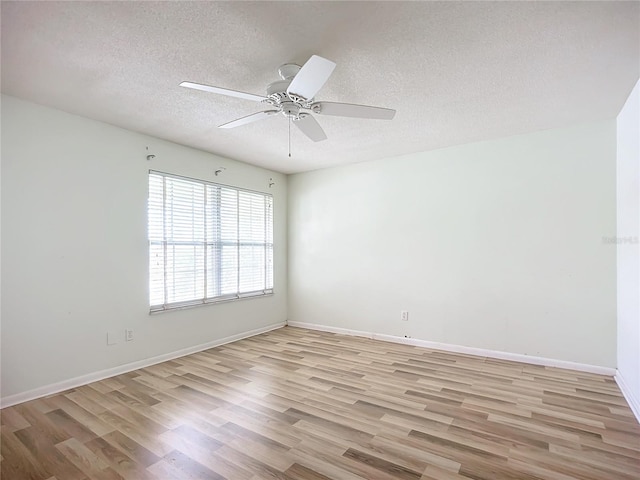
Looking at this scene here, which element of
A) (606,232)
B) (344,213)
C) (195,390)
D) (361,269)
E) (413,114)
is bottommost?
(195,390)

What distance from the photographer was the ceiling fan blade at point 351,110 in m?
2.21

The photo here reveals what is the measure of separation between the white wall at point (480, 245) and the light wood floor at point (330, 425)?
0.52 m

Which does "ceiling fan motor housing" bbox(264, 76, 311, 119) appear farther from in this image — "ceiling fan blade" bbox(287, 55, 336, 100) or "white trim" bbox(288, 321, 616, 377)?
"white trim" bbox(288, 321, 616, 377)

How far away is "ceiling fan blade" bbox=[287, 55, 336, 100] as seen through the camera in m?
1.75

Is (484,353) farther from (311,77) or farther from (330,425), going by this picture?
(311,77)

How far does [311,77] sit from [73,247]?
2.74m

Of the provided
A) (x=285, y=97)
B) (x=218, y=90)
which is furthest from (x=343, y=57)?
(x=218, y=90)

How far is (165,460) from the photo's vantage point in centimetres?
200

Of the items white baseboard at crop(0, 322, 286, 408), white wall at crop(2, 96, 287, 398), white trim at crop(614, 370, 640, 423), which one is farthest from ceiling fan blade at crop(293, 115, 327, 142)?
white trim at crop(614, 370, 640, 423)

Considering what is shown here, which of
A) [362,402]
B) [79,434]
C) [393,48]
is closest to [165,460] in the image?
[79,434]

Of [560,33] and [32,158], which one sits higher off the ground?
[560,33]

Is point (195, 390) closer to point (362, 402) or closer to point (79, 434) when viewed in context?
point (79, 434)

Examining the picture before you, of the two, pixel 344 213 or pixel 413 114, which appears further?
pixel 344 213

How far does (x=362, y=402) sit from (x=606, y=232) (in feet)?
9.58
